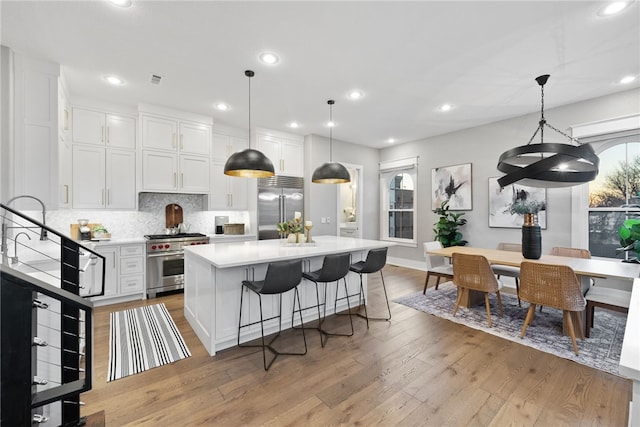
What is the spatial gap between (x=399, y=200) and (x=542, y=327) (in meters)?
4.07

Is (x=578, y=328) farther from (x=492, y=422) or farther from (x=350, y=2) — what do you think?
(x=350, y=2)

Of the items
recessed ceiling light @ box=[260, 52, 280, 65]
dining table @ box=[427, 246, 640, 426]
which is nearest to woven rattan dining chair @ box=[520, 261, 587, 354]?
dining table @ box=[427, 246, 640, 426]

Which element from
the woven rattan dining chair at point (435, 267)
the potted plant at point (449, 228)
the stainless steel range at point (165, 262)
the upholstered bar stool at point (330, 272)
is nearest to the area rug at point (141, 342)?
the stainless steel range at point (165, 262)

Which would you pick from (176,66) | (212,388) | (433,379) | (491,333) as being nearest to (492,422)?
(433,379)

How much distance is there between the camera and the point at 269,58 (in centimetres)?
289

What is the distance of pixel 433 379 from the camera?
2.17 meters

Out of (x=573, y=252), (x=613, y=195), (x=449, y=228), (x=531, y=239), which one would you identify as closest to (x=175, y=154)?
(x=449, y=228)

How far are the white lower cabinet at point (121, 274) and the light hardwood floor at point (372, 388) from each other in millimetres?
1239

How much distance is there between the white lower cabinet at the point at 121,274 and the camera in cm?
378

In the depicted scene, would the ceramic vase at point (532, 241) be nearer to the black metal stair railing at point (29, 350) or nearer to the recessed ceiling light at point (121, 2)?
the black metal stair railing at point (29, 350)

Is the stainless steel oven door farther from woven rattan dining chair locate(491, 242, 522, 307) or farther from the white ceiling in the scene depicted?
woven rattan dining chair locate(491, 242, 522, 307)

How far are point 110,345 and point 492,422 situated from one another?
130 inches

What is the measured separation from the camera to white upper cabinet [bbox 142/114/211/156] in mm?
4273

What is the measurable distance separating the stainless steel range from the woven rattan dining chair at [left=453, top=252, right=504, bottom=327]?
3.80 meters
